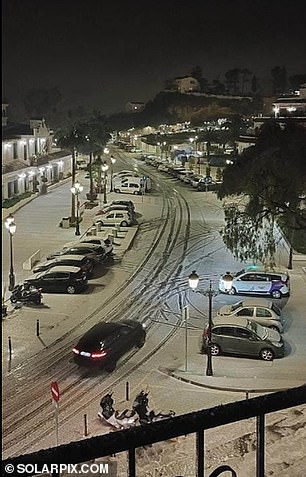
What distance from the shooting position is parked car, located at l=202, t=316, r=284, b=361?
13.9 ft

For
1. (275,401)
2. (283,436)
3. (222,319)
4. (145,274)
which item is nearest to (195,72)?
(145,274)

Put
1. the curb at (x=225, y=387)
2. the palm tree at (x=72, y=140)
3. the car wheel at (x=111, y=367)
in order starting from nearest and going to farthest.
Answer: the curb at (x=225, y=387) → the car wheel at (x=111, y=367) → the palm tree at (x=72, y=140)

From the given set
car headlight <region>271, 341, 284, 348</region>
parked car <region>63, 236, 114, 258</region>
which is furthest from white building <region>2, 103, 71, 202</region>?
car headlight <region>271, 341, 284, 348</region>

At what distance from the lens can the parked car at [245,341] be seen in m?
4.24

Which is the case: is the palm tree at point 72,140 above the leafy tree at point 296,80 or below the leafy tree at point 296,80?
below

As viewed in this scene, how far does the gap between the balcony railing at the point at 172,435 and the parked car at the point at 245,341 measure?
12.6 feet

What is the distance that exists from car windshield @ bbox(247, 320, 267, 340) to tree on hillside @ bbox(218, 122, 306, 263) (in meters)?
0.91

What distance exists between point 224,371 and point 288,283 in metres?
1.96

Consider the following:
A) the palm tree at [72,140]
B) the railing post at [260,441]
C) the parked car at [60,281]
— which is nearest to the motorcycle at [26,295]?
the parked car at [60,281]

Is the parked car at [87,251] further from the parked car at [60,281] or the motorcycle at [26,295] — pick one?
the motorcycle at [26,295]

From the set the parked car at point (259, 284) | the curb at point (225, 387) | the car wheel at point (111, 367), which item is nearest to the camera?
the curb at point (225, 387)

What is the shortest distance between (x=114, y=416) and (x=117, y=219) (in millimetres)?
5785

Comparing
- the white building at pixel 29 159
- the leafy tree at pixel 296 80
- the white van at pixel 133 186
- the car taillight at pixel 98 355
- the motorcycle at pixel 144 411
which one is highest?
the leafy tree at pixel 296 80

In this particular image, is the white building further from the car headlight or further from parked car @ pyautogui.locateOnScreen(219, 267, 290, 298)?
the car headlight
